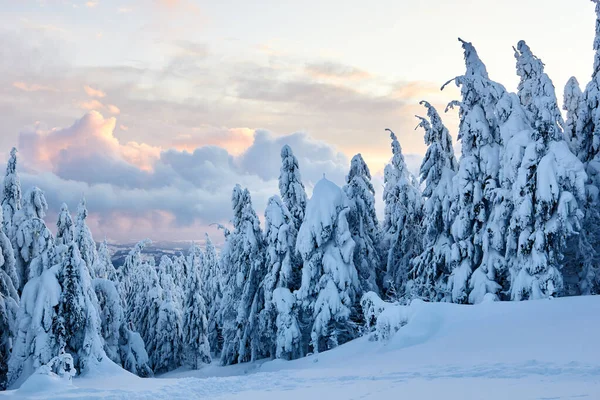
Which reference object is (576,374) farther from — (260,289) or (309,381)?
(260,289)

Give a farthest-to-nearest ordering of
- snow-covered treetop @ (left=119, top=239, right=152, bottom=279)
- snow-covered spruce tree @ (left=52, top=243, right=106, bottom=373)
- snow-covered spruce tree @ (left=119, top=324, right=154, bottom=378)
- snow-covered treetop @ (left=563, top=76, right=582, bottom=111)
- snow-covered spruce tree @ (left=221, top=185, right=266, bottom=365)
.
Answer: snow-covered treetop @ (left=119, top=239, right=152, bottom=279), snow-covered spruce tree @ (left=221, top=185, right=266, bottom=365), snow-covered treetop @ (left=563, top=76, right=582, bottom=111), snow-covered spruce tree @ (left=119, top=324, right=154, bottom=378), snow-covered spruce tree @ (left=52, top=243, right=106, bottom=373)

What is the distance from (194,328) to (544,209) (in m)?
36.4

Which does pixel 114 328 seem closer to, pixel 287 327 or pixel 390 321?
pixel 287 327

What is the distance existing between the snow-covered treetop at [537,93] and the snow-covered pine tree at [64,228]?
1046 inches

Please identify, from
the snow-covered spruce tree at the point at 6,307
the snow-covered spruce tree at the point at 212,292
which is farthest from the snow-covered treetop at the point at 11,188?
the snow-covered spruce tree at the point at 212,292

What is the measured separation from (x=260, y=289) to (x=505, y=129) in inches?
767

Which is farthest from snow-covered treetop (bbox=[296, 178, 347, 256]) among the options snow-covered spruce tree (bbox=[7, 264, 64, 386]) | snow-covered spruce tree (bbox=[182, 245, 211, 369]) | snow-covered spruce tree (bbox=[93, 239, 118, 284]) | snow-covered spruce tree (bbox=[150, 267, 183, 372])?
snow-covered spruce tree (bbox=[93, 239, 118, 284])

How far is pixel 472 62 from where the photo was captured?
27250 millimetres

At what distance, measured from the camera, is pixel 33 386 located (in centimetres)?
1497

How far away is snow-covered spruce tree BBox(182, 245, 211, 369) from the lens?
4903 cm

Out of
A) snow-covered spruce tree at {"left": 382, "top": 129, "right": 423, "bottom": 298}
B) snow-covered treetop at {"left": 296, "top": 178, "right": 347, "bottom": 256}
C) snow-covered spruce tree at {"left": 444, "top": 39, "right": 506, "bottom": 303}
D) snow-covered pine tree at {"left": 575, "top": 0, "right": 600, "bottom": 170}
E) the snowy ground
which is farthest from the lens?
snow-covered spruce tree at {"left": 382, "top": 129, "right": 423, "bottom": 298}

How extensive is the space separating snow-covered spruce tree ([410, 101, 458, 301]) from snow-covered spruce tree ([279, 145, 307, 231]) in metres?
8.69

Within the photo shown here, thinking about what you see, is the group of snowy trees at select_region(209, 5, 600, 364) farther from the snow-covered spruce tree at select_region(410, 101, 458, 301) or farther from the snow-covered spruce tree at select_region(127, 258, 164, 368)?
the snow-covered spruce tree at select_region(127, 258, 164, 368)

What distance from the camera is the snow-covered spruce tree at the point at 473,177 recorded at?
2502 cm
